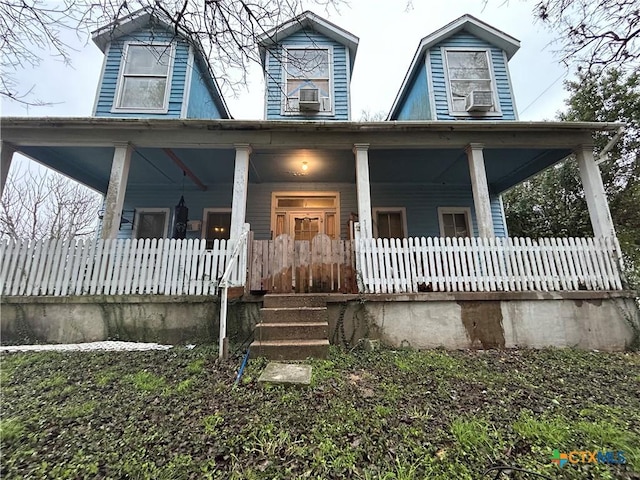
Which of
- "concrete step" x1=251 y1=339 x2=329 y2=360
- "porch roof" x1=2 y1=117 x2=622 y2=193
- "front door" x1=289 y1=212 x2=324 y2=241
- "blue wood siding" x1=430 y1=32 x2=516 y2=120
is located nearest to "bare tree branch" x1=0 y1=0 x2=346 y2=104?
"porch roof" x1=2 y1=117 x2=622 y2=193

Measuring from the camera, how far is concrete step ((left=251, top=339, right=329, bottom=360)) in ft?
11.2

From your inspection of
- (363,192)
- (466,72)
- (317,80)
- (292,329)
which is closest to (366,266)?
(363,192)

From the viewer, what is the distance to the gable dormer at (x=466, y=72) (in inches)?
278

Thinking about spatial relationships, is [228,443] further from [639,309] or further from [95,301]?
[639,309]

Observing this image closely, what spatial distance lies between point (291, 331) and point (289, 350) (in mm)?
311

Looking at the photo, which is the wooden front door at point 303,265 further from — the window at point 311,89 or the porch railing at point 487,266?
the window at point 311,89

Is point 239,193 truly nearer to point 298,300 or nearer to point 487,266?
point 298,300

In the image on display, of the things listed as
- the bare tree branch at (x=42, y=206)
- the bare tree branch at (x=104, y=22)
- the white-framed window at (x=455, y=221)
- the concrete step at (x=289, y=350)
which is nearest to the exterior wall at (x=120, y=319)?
the concrete step at (x=289, y=350)

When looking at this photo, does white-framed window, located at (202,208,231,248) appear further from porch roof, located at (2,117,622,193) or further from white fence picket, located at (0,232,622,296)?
white fence picket, located at (0,232,622,296)

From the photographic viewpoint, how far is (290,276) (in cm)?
463

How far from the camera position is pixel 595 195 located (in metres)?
4.90

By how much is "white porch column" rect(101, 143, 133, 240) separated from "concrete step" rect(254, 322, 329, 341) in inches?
127

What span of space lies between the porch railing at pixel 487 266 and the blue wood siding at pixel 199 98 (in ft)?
19.5

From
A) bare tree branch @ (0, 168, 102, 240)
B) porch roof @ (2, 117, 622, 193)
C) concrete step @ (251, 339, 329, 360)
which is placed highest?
bare tree branch @ (0, 168, 102, 240)
